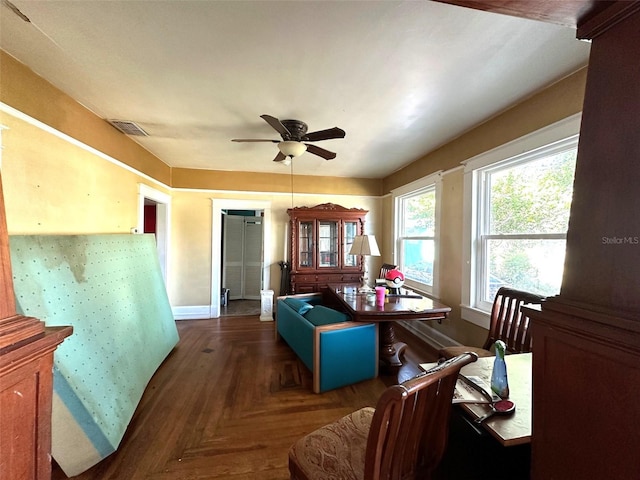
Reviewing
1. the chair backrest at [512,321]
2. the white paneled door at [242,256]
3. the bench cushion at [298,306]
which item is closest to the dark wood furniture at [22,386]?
the bench cushion at [298,306]

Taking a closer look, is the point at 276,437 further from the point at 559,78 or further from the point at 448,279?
the point at 559,78

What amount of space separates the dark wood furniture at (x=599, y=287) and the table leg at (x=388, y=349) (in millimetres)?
2112

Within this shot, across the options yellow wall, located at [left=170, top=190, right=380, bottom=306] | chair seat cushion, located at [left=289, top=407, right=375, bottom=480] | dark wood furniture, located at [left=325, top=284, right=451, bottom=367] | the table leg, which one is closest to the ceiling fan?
dark wood furniture, located at [left=325, top=284, right=451, bottom=367]

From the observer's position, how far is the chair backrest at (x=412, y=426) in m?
0.82

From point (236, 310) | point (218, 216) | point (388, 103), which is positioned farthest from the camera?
point (236, 310)

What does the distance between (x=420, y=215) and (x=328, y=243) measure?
1.57 m

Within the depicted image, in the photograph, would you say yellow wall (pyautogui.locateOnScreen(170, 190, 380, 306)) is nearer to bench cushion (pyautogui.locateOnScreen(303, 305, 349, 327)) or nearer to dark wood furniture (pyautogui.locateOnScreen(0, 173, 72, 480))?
bench cushion (pyautogui.locateOnScreen(303, 305, 349, 327))

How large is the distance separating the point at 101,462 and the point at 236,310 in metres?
3.47

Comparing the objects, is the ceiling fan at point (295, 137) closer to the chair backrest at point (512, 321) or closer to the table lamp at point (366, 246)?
the table lamp at point (366, 246)

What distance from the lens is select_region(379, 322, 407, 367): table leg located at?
2738mm

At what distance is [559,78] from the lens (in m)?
1.94

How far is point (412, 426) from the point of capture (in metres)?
0.91

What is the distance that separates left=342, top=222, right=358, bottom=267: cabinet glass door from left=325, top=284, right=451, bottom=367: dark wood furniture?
51.0 inches

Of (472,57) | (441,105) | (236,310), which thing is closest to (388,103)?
(441,105)
